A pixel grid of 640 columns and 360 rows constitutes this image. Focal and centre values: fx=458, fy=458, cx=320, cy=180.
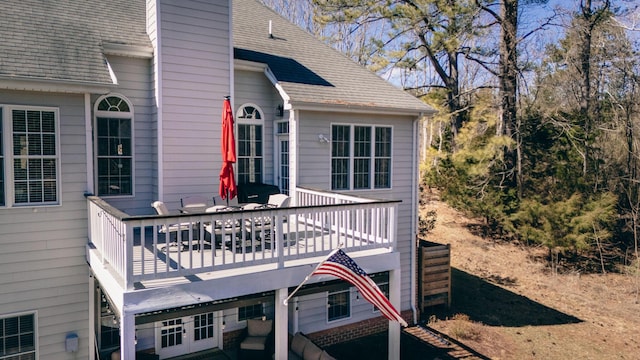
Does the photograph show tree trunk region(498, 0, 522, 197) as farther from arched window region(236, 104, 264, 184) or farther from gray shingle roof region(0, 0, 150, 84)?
gray shingle roof region(0, 0, 150, 84)

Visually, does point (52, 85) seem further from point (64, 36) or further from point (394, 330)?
point (394, 330)

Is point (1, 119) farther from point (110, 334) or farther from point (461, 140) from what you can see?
point (461, 140)

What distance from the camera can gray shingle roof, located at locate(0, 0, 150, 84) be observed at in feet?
27.9

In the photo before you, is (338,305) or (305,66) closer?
(338,305)

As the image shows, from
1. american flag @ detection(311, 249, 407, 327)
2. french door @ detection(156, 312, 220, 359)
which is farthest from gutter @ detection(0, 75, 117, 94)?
american flag @ detection(311, 249, 407, 327)

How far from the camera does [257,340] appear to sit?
35.0ft

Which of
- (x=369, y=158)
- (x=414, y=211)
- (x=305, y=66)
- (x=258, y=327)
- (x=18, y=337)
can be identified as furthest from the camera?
(x=414, y=211)

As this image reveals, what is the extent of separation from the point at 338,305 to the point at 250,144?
489 centimetres

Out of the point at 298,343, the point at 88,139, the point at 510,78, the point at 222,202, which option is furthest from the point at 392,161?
the point at 510,78

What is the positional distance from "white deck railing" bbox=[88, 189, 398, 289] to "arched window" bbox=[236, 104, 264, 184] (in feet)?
5.85

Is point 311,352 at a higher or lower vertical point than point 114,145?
lower

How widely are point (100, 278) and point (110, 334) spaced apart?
9.75 feet

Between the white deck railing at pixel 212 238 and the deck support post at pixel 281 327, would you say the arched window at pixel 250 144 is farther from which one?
the deck support post at pixel 281 327

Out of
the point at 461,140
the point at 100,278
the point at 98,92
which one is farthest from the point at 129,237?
the point at 461,140
